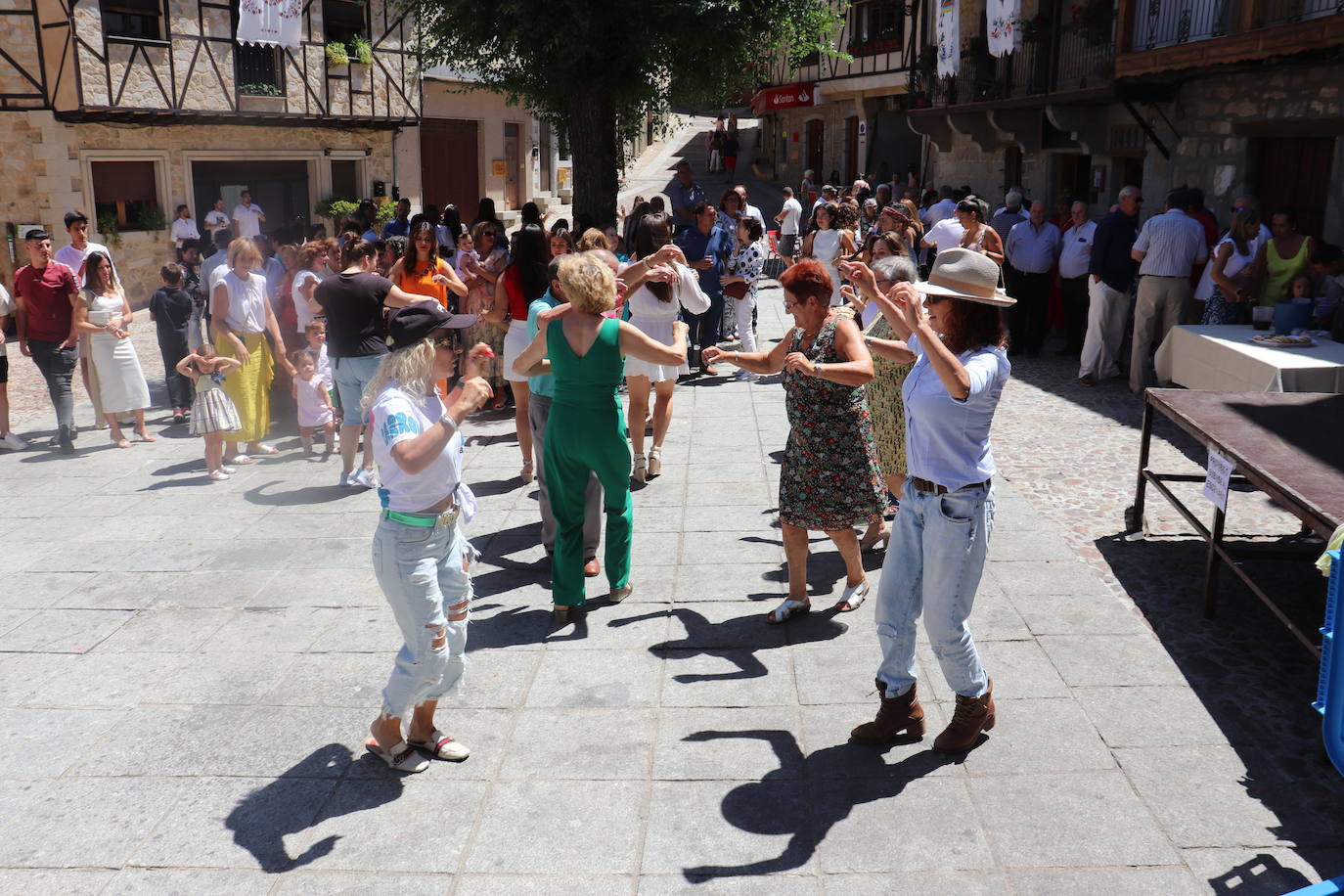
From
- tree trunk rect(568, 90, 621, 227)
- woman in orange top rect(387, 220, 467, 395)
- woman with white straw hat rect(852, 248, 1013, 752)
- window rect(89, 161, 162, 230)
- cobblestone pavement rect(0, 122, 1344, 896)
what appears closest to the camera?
cobblestone pavement rect(0, 122, 1344, 896)

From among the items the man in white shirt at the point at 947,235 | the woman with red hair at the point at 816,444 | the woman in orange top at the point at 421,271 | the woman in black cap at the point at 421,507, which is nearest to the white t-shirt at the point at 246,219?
the woman in orange top at the point at 421,271

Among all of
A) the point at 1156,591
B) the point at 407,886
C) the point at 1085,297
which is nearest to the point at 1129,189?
the point at 1085,297

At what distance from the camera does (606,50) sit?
1198 cm

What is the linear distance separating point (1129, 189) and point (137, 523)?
9192mm

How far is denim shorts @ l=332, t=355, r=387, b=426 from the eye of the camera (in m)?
7.49

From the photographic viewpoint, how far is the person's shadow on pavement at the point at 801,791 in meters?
3.63

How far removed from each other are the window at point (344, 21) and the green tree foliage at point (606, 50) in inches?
398

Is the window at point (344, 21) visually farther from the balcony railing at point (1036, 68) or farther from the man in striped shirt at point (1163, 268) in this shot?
the man in striped shirt at point (1163, 268)

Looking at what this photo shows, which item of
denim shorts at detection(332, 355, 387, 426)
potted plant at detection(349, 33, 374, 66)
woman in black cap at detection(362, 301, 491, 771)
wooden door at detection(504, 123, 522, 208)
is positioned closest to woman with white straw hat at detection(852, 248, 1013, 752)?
woman in black cap at detection(362, 301, 491, 771)

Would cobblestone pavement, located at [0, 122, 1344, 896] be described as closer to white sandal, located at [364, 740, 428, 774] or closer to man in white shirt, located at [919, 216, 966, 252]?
white sandal, located at [364, 740, 428, 774]

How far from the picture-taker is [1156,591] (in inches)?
229

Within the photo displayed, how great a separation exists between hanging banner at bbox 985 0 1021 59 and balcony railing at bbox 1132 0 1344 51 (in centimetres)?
429

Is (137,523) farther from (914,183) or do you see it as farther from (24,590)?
(914,183)

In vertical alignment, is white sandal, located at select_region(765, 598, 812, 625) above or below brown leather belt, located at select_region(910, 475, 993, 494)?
below
